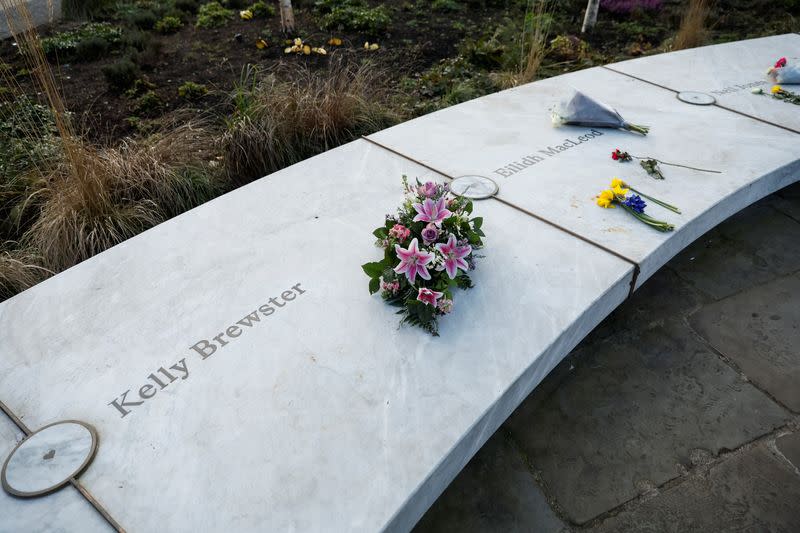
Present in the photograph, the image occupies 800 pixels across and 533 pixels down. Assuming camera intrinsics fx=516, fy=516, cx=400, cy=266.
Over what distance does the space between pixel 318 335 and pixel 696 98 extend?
2953 millimetres

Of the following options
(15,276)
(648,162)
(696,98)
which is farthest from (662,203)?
(15,276)

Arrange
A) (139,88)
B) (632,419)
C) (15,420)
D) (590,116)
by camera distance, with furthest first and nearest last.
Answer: (139,88)
(590,116)
(632,419)
(15,420)

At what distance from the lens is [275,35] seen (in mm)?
5426

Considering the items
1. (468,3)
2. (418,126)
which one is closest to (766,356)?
(418,126)

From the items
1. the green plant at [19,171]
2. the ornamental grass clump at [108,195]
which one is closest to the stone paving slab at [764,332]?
the ornamental grass clump at [108,195]

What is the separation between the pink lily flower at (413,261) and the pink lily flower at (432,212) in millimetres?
Result: 107

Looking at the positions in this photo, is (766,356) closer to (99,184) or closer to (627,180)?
(627,180)

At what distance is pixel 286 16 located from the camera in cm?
527

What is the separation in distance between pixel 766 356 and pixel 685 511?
932 mm

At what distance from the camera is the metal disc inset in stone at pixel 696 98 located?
3246 mm

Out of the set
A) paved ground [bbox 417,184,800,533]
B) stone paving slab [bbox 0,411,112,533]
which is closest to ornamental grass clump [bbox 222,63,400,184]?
paved ground [bbox 417,184,800,533]

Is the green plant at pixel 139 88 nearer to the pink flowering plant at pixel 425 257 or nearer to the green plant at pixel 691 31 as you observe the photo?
the pink flowering plant at pixel 425 257

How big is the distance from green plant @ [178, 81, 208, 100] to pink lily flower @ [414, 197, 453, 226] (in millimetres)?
3281

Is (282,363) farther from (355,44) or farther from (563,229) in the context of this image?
(355,44)
